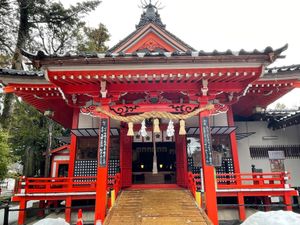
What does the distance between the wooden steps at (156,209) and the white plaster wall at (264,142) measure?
4.42 m

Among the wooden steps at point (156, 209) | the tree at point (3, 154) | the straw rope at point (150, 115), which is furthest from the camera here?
the tree at point (3, 154)

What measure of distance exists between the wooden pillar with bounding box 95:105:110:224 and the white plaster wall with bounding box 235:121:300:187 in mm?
7425

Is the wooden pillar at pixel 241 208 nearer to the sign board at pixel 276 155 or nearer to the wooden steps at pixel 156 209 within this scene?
the wooden steps at pixel 156 209

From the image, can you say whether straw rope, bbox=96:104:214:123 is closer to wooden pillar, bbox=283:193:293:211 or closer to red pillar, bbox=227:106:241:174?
red pillar, bbox=227:106:241:174

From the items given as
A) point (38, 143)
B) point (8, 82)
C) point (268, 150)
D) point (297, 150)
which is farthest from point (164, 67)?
point (38, 143)

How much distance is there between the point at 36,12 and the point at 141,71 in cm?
1520

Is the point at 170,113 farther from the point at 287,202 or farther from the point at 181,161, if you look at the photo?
the point at 287,202

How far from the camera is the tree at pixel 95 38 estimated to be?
79.1ft

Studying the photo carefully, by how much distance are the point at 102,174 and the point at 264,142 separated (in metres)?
8.79

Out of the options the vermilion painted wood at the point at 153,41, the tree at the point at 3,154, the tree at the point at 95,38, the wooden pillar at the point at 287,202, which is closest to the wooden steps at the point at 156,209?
the wooden pillar at the point at 287,202

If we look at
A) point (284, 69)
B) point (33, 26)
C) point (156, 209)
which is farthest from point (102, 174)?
point (33, 26)

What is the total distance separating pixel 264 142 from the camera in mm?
11781

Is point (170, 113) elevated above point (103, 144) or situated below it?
above

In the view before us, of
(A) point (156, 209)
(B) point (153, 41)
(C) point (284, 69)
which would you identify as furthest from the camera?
(B) point (153, 41)
